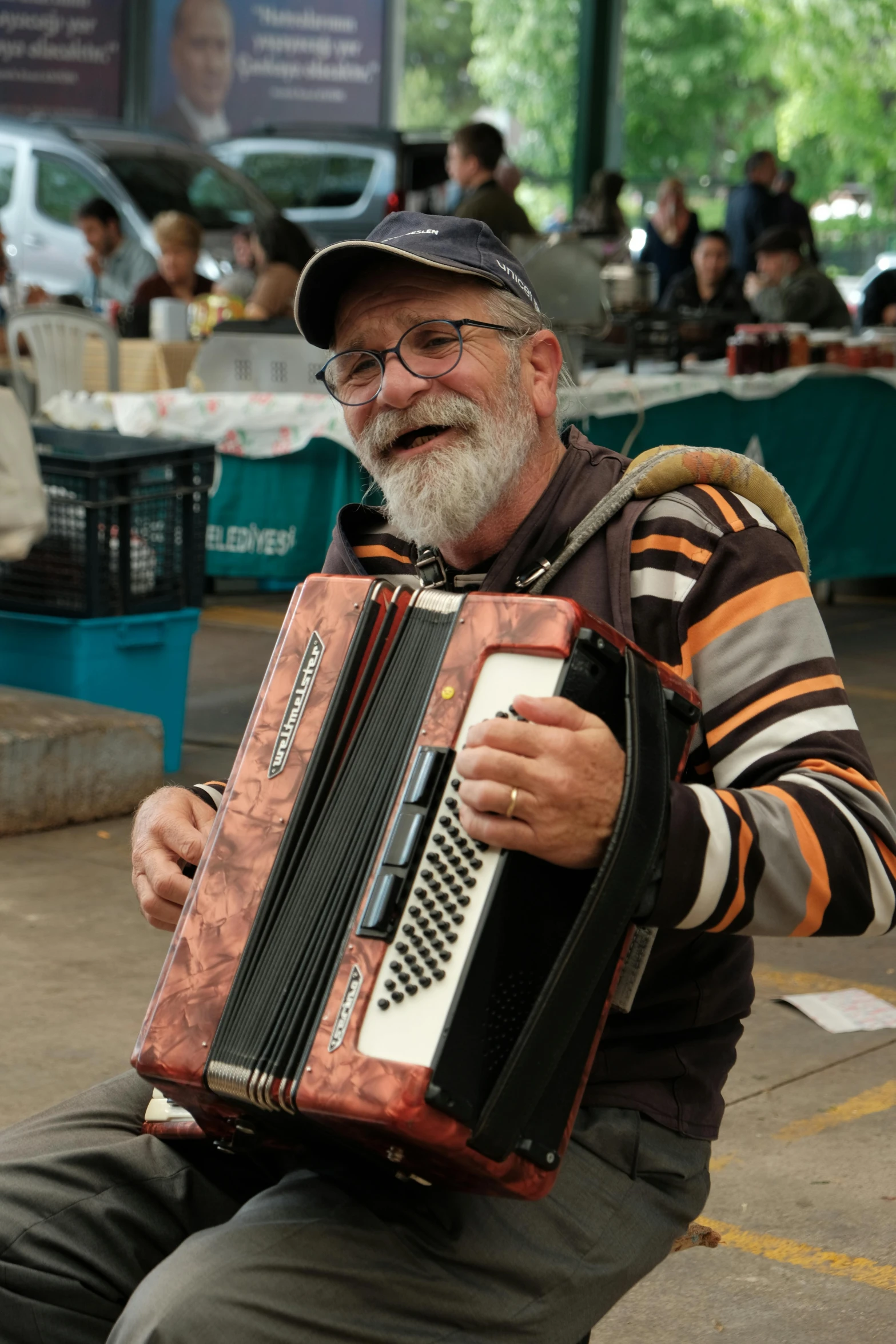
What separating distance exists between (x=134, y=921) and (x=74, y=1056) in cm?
81

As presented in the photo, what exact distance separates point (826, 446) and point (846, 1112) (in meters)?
5.08

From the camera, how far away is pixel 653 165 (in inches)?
1160

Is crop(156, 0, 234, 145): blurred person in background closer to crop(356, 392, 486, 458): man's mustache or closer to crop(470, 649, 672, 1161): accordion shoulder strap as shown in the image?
crop(356, 392, 486, 458): man's mustache

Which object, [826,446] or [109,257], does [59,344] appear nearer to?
[109,257]

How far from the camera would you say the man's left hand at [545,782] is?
5.16 feet

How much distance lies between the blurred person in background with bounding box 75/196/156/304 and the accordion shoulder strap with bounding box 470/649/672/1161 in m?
9.56

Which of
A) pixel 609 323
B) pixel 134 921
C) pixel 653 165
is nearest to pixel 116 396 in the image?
pixel 609 323

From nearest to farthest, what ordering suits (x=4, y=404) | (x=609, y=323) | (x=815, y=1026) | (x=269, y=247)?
(x=815, y=1026), (x=4, y=404), (x=609, y=323), (x=269, y=247)

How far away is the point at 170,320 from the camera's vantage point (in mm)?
8172

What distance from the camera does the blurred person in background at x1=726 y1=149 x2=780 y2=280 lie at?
551 inches

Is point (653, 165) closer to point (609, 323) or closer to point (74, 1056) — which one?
point (609, 323)

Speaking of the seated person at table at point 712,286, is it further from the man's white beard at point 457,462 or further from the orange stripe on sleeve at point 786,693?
the orange stripe on sleeve at point 786,693

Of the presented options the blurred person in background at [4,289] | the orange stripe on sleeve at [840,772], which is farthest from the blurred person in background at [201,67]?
the orange stripe on sleeve at [840,772]

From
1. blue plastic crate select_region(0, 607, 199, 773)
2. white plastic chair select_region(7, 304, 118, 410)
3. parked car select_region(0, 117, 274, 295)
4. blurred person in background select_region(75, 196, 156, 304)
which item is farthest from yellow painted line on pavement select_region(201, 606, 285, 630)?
parked car select_region(0, 117, 274, 295)
